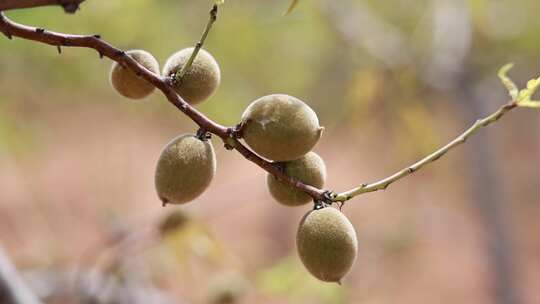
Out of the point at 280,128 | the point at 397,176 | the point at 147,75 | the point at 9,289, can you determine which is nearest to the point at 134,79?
the point at 147,75

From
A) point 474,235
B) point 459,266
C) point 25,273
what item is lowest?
point 25,273

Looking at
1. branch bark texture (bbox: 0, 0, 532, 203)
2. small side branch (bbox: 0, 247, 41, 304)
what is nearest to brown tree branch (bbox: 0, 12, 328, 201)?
branch bark texture (bbox: 0, 0, 532, 203)

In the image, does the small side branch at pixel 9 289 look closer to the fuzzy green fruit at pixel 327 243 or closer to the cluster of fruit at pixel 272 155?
the cluster of fruit at pixel 272 155

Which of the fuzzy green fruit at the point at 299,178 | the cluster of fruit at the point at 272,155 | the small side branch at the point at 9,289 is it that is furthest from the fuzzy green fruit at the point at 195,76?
the small side branch at the point at 9,289

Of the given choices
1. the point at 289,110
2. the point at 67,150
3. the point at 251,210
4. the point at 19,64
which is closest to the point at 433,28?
the point at 19,64

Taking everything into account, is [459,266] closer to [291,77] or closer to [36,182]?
[291,77]

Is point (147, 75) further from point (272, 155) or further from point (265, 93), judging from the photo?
point (265, 93)

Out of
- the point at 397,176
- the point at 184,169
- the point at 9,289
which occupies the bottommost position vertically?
the point at 9,289
